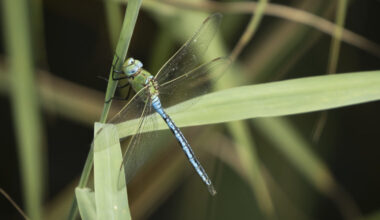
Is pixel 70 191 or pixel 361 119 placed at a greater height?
pixel 70 191

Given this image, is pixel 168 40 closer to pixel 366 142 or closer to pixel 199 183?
pixel 199 183

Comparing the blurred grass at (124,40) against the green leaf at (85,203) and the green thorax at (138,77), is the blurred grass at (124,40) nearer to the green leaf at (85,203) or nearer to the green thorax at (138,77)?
the green leaf at (85,203)

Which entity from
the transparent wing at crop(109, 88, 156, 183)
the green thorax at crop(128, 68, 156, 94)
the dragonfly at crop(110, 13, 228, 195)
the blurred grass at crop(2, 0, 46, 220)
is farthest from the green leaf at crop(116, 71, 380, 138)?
the blurred grass at crop(2, 0, 46, 220)

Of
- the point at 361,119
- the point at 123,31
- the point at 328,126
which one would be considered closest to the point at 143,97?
the point at 123,31

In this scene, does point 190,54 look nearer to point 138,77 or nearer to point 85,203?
point 138,77

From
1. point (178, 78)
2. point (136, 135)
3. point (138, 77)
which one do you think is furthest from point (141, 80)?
point (136, 135)

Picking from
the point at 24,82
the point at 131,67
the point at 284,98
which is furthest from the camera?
the point at 24,82

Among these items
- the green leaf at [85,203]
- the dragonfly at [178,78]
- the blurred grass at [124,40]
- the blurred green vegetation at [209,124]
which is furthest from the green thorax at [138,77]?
the green leaf at [85,203]
